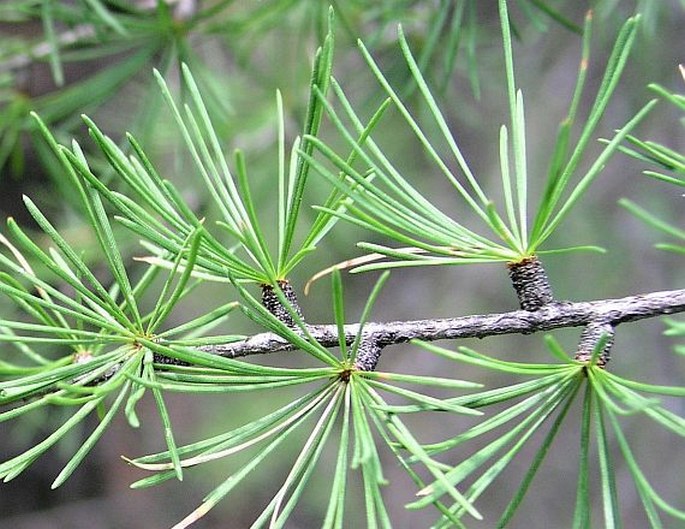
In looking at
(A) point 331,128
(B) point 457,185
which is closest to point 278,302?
(B) point 457,185

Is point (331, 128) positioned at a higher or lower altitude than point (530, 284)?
higher

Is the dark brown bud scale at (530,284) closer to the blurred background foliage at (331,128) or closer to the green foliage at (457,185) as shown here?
the green foliage at (457,185)

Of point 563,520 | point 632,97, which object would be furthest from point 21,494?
point 632,97

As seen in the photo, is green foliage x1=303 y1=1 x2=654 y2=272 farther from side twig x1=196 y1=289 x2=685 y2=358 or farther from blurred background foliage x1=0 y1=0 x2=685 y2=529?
blurred background foliage x1=0 y1=0 x2=685 y2=529

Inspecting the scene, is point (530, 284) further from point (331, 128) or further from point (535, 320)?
point (331, 128)

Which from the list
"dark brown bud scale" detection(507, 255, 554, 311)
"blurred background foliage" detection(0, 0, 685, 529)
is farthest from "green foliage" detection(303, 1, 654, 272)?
"blurred background foliage" detection(0, 0, 685, 529)

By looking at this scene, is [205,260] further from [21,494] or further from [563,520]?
[21,494]
